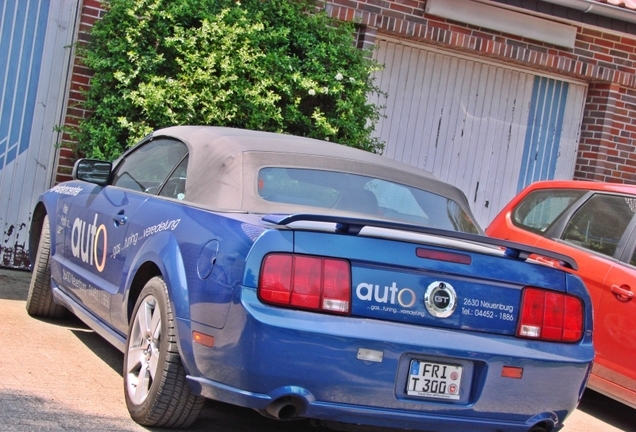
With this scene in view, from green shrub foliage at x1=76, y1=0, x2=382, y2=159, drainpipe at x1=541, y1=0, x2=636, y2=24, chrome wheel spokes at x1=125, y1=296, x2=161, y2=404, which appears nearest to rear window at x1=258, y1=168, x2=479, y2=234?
chrome wheel spokes at x1=125, y1=296, x2=161, y2=404

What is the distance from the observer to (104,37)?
8914mm

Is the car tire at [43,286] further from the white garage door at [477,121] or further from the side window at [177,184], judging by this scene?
the white garage door at [477,121]

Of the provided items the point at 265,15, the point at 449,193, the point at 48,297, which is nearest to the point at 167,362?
the point at 449,193

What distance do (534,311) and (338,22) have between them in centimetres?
622

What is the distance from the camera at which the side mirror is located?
6086mm

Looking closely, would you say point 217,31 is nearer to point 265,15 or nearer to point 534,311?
point 265,15

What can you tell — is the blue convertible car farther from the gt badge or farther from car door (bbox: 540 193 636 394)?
car door (bbox: 540 193 636 394)

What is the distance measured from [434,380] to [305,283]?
0.69m

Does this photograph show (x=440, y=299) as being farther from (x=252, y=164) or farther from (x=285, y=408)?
(x=252, y=164)

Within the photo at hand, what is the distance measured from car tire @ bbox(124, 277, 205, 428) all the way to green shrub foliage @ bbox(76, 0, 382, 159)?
401 centimetres

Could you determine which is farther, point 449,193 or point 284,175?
point 449,193

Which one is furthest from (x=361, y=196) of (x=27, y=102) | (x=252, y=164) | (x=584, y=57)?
(x=584, y=57)

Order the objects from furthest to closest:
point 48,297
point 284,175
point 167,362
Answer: point 48,297 → point 284,175 → point 167,362

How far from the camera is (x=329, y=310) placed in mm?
4117
